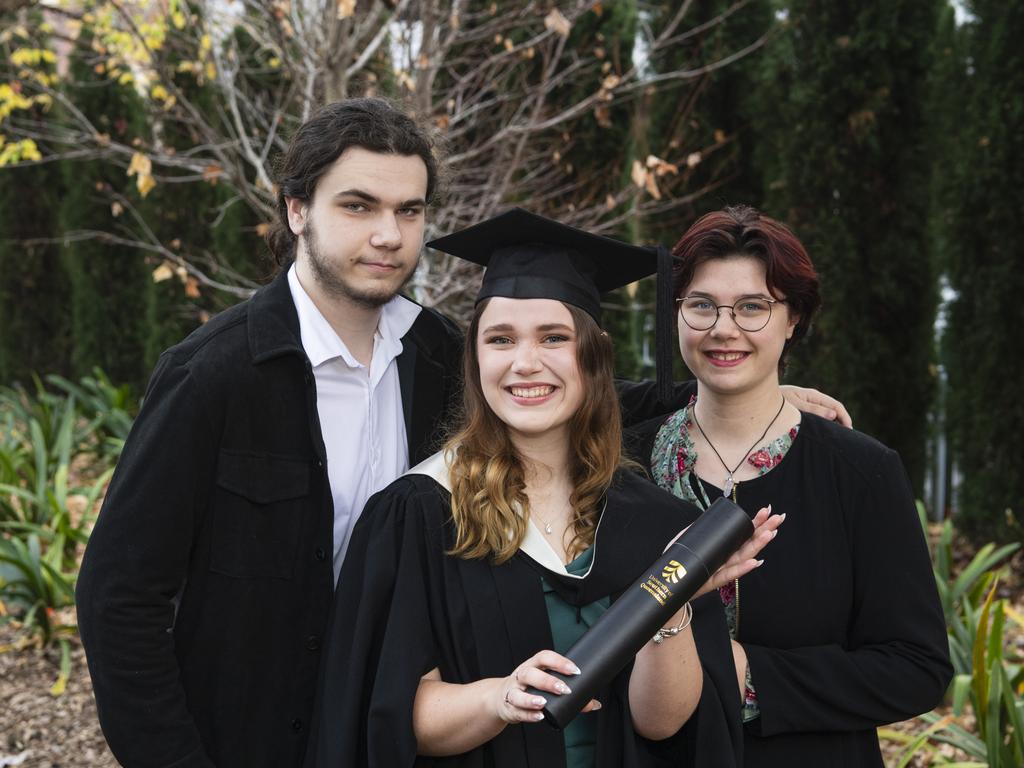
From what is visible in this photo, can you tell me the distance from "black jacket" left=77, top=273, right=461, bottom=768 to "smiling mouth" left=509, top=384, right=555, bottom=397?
18.9 inches

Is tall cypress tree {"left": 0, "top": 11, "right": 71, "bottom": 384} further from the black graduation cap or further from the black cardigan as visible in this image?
the black cardigan

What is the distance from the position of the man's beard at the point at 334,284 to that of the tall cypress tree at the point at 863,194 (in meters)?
4.05

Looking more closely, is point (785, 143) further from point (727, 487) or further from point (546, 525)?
point (546, 525)

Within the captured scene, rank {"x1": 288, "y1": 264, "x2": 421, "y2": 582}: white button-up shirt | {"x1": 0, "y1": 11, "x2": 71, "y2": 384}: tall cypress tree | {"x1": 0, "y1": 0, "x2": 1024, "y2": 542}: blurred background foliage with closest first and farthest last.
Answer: {"x1": 288, "y1": 264, "x2": 421, "y2": 582}: white button-up shirt
{"x1": 0, "y1": 0, "x2": 1024, "y2": 542}: blurred background foliage
{"x1": 0, "y1": 11, "x2": 71, "y2": 384}: tall cypress tree

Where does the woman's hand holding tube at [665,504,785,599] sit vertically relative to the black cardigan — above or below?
above

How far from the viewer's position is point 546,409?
2029 mm

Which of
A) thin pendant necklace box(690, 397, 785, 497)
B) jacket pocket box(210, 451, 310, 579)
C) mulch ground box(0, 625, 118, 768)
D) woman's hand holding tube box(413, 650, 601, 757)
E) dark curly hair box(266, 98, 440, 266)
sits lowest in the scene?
mulch ground box(0, 625, 118, 768)

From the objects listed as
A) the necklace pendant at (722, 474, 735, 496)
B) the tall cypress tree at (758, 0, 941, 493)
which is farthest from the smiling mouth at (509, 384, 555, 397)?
the tall cypress tree at (758, 0, 941, 493)

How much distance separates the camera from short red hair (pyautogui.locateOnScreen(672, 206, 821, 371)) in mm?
2201

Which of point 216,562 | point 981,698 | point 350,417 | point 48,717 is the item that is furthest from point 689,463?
point 48,717

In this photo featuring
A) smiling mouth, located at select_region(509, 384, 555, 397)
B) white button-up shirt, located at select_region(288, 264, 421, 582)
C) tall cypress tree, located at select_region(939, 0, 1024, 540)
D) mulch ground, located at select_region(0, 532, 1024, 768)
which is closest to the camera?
smiling mouth, located at select_region(509, 384, 555, 397)

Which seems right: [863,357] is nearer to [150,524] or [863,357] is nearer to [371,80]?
[371,80]

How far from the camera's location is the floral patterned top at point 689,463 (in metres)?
2.19

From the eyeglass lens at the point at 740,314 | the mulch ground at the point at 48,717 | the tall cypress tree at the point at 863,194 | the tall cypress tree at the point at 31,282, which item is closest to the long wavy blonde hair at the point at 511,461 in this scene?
the eyeglass lens at the point at 740,314
